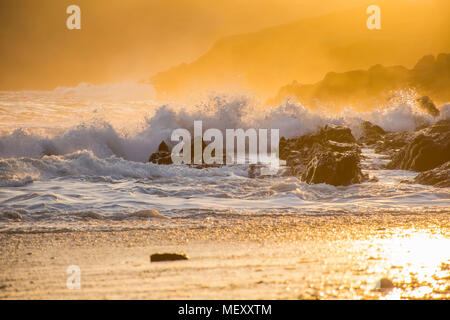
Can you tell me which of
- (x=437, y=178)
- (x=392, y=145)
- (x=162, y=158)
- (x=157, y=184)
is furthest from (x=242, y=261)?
(x=392, y=145)

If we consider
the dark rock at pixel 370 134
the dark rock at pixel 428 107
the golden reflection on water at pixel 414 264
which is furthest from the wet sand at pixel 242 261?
the dark rock at pixel 428 107

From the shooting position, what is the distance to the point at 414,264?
4047mm

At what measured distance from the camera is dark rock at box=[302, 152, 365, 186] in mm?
10141

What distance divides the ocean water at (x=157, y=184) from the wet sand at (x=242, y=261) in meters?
0.85

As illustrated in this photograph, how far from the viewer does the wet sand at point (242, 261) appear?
3.37 m

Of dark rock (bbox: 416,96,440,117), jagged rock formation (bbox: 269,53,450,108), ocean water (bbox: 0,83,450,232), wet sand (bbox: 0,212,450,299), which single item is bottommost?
wet sand (bbox: 0,212,450,299)

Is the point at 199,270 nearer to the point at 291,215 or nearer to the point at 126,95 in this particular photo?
the point at 291,215

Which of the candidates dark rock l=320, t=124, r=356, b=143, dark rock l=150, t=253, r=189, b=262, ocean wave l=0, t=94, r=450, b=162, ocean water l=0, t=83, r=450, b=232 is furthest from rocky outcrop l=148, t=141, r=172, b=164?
dark rock l=150, t=253, r=189, b=262

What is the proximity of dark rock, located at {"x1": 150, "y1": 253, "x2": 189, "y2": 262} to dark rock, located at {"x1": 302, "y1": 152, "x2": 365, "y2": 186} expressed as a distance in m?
6.16

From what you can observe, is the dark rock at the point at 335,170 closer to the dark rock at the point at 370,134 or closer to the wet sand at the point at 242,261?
the wet sand at the point at 242,261

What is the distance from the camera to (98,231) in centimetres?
600

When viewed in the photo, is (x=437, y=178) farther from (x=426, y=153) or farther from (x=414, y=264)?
(x=414, y=264)

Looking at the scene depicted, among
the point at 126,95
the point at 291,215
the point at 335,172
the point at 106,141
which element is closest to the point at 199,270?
the point at 291,215

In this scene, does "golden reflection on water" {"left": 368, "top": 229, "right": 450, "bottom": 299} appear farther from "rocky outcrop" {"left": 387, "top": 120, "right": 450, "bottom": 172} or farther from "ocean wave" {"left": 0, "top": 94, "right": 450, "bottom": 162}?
"ocean wave" {"left": 0, "top": 94, "right": 450, "bottom": 162}
